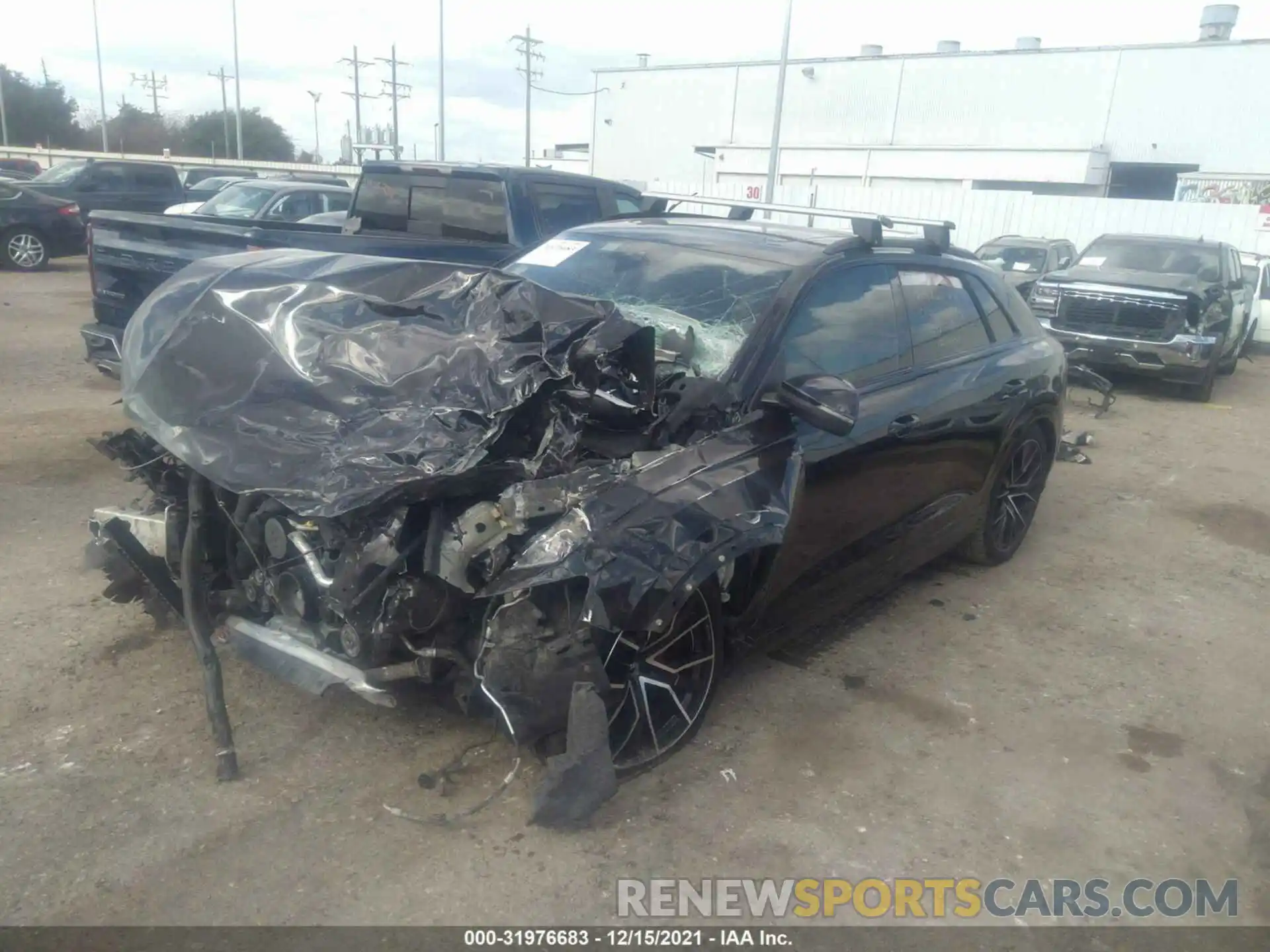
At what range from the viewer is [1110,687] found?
4305 mm

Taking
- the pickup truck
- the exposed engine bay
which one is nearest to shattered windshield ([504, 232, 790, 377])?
the exposed engine bay

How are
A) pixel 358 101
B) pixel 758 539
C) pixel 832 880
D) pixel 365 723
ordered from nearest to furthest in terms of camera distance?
pixel 832 880 < pixel 758 539 < pixel 365 723 < pixel 358 101

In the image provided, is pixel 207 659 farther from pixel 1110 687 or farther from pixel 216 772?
pixel 1110 687

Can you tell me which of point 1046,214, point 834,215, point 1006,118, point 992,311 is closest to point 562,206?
point 834,215

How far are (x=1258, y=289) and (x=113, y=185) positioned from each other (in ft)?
67.8

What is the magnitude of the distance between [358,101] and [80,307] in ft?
152

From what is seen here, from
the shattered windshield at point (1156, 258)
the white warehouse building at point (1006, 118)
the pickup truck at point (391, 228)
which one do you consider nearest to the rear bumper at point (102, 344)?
the pickup truck at point (391, 228)

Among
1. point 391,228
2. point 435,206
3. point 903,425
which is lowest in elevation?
point 903,425

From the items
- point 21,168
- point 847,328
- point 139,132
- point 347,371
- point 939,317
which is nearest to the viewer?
point 347,371

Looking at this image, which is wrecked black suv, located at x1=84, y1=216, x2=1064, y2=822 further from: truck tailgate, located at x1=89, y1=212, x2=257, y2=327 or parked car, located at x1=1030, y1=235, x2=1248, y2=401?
parked car, located at x1=1030, y1=235, x2=1248, y2=401

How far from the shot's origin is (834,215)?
4707mm

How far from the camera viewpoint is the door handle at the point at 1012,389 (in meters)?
4.96

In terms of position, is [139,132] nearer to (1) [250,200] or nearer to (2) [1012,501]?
(1) [250,200]

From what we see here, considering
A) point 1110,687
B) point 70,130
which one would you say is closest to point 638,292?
point 1110,687
